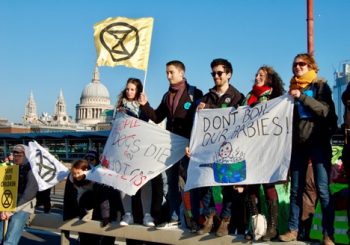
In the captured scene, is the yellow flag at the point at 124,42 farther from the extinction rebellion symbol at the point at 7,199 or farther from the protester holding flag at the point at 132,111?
the extinction rebellion symbol at the point at 7,199


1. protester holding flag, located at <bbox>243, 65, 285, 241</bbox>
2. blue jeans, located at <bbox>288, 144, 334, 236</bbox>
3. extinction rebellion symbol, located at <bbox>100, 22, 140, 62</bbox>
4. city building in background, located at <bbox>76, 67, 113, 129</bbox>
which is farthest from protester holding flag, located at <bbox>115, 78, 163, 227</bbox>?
city building in background, located at <bbox>76, 67, 113, 129</bbox>

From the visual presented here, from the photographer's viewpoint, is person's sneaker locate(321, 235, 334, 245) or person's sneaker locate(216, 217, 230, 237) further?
person's sneaker locate(216, 217, 230, 237)

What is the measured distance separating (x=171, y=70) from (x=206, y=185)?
57.0 inches

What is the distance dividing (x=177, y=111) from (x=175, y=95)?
0.69 ft

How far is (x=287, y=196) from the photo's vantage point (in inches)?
248

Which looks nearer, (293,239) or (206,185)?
(293,239)

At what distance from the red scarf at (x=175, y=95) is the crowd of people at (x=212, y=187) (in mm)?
12

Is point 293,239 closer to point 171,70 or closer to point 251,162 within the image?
point 251,162

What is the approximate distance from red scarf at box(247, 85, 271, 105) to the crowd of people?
0.03ft

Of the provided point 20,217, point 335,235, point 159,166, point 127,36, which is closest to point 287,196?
point 335,235

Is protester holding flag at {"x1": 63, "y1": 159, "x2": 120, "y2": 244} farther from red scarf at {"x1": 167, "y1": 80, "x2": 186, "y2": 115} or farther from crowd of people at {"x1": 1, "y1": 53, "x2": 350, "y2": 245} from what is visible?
red scarf at {"x1": 167, "y1": 80, "x2": 186, "y2": 115}

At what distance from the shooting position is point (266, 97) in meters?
5.42

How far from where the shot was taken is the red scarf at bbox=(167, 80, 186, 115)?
6.04 metres

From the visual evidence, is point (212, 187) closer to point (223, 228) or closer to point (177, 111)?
point (223, 228)
